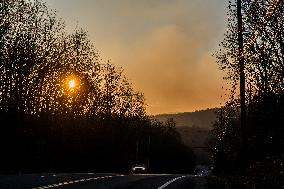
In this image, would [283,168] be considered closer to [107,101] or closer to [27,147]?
[27,147]

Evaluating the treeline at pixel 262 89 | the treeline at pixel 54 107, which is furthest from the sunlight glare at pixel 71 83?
the treeline at pixel 262 89

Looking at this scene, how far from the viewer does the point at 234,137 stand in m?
42.1

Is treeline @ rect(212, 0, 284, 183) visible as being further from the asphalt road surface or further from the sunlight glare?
the sunlight glare

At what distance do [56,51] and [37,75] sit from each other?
3.76 metres

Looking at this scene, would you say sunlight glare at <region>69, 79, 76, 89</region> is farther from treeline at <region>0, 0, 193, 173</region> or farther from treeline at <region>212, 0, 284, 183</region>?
treeline at <region>212, 0, 284, 183</region>

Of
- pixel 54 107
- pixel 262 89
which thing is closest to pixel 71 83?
pixel 54 107

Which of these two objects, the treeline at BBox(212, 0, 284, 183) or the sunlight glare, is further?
the sunlight glare

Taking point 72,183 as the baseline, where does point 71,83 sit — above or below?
above

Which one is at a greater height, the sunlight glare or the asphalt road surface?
the sunlight glare

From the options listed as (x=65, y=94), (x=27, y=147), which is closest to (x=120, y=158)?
(x=65, y=94)

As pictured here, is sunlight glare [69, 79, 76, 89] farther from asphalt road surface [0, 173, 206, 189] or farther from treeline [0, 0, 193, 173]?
asphalt road surface [0, 173, 206, 189]

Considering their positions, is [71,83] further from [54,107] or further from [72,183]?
[72,183]

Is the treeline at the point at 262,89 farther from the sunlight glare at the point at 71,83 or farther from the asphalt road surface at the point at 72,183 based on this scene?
the sunlight glare at the point at 71,83

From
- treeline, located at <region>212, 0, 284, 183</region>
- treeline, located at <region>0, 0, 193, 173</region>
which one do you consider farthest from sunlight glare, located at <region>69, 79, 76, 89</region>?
treeline, located at <region>212, 0, 284, 183</region>
